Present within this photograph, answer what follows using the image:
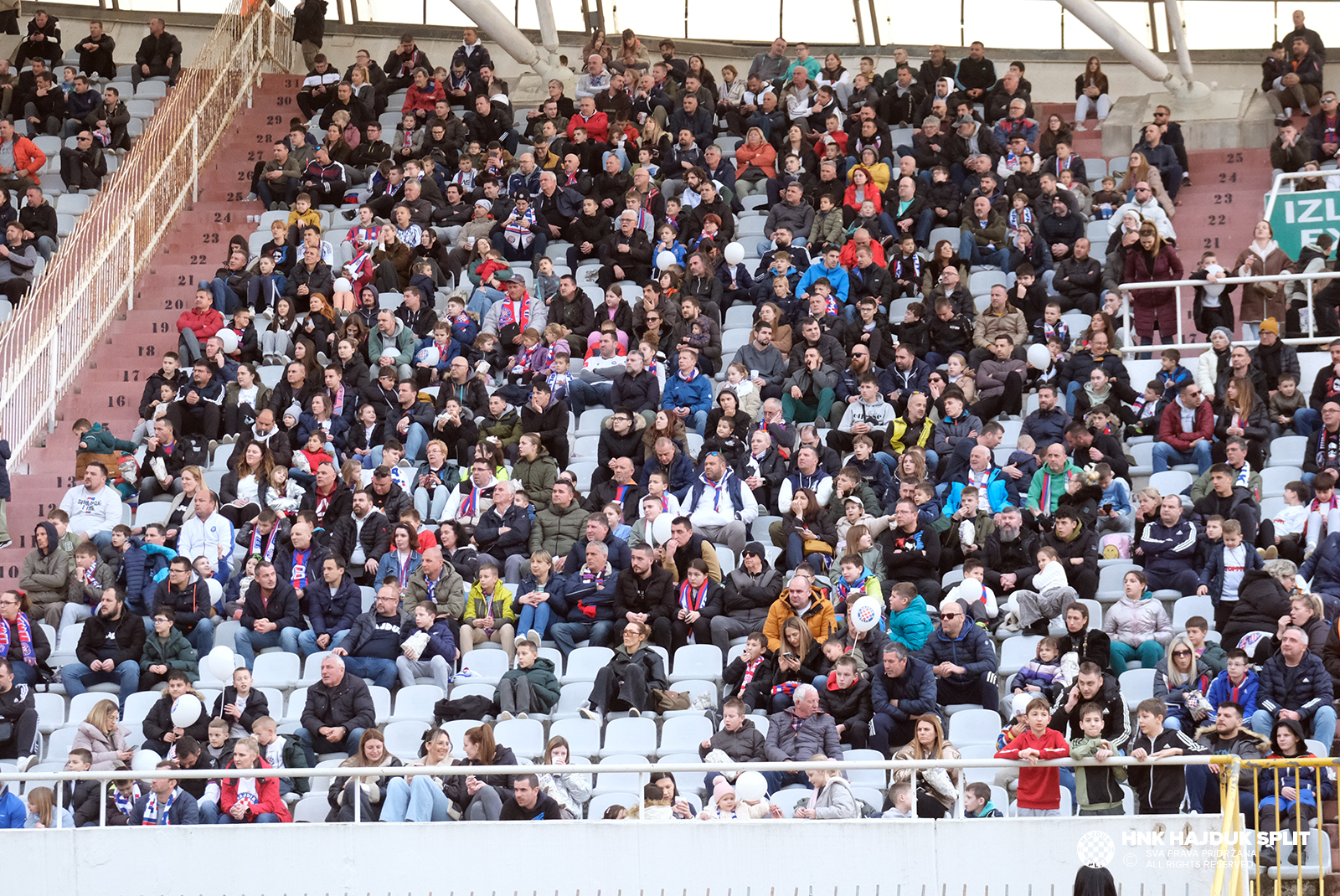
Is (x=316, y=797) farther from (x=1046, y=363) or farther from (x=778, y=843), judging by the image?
(x=1046, y=363)

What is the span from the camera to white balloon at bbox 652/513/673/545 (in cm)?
1326

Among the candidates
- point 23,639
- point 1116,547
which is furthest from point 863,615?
point 23,639

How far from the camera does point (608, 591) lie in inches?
498

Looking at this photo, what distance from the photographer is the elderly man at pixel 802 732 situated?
10914 mm

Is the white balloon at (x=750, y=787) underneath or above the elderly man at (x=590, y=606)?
underneath

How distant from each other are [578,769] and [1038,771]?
2.45 metres

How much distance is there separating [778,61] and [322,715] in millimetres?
11550

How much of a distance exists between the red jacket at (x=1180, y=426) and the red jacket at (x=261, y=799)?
728 cm

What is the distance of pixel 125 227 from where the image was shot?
17.8m

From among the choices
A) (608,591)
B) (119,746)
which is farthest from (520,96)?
(119,746)

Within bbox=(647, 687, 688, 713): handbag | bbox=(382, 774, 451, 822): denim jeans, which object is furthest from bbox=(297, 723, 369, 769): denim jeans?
bbox=(647, 687, 688, 713): handbag

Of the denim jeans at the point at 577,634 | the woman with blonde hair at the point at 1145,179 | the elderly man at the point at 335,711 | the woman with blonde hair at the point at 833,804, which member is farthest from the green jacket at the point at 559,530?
the woman with blonde hair at the point at 1145,179

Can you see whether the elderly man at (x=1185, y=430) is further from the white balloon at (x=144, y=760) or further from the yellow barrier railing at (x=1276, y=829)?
the white balloon at (x=144, y=760)

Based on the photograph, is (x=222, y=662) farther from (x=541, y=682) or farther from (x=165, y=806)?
(x=541, y=682)
